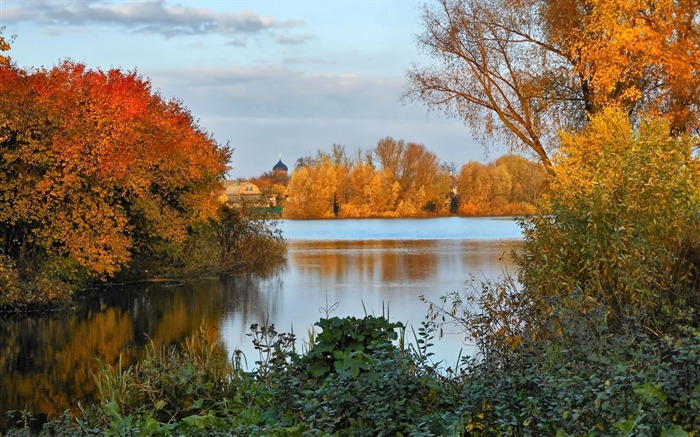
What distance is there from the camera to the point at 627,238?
9.31m

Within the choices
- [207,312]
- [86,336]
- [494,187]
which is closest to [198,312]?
[207,312]

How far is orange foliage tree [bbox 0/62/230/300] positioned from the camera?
69.7 feet

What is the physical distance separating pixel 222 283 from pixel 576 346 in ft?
72.2

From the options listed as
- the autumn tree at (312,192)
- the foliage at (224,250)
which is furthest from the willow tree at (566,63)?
the autumn tree at (312,192)

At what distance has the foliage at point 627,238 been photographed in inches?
349

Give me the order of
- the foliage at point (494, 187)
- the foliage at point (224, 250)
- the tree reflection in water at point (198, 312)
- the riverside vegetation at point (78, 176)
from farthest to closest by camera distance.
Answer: the foliage at point (494, 187) < the foliage at point (224, 250) < the riverside vegetation at point (78, 176) < the tree reflection in water at point (198, 312)

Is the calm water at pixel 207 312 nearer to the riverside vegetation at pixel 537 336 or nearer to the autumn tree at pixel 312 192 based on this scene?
the riverside vegetation at pixel 537 336

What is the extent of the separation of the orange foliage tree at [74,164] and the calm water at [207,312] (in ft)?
5.52

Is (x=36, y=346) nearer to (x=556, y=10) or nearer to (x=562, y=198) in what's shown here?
(x=562, y=198)

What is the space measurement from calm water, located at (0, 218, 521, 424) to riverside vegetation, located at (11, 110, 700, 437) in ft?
4.79

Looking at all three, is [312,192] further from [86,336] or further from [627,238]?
[627,238]

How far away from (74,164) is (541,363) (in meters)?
17.5

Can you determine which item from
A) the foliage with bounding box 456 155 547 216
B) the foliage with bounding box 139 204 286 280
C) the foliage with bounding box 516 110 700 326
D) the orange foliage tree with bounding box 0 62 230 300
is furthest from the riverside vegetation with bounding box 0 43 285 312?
the foliage with bounding box 456 155 547 216


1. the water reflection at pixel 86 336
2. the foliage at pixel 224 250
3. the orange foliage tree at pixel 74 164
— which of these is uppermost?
the orange foliage tree at pixel 74 164
